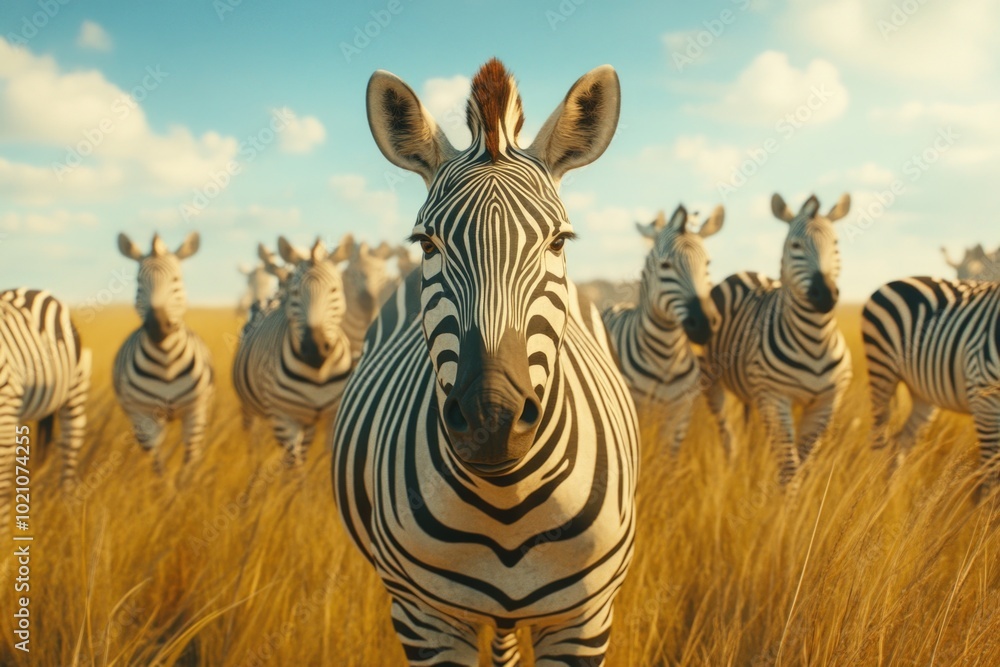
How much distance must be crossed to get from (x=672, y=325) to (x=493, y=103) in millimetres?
5630

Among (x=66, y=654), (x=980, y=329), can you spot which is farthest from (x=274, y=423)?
(x=980, y=329)

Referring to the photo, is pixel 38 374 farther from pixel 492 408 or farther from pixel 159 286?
pixel 492 408

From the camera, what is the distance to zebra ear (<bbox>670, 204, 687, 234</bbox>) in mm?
7047

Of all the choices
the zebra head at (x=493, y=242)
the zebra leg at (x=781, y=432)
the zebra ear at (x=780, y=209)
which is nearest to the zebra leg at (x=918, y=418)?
the zebra leg at (x=781, y=432)

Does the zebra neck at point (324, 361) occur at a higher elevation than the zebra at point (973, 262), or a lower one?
lower

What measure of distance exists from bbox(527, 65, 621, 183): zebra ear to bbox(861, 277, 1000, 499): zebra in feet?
13.5

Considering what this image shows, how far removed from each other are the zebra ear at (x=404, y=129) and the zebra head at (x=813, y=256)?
18.4 feet

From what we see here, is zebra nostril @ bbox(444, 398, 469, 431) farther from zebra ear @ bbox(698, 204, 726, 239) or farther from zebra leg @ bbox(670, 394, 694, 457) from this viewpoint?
zebra ear @ bbox(698, 204, 726, 239)

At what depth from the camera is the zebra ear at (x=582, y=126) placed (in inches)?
88.9

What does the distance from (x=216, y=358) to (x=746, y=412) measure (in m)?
20.9

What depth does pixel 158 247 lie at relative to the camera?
25.3ft

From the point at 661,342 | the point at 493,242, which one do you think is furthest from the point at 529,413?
the point at 661,342

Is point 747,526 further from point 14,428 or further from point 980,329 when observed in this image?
point 14,428

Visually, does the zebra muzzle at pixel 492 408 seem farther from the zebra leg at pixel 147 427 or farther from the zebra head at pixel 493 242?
the zebra leg at pixel 147 427
